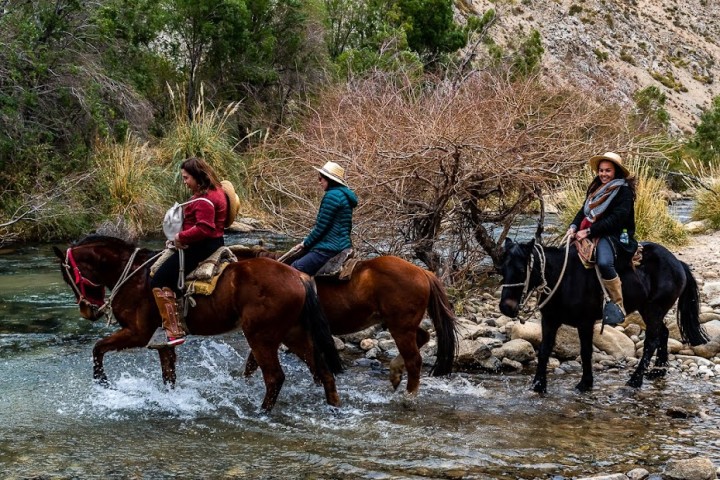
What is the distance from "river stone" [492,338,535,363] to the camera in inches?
347

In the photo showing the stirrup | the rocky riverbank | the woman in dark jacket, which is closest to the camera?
the stirrup

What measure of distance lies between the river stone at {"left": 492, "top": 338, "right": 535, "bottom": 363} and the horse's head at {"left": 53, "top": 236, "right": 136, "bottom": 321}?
421 centimetres

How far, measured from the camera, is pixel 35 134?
59.7 ft

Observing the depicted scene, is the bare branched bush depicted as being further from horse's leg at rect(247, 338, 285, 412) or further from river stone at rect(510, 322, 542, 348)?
horse's leg at rect(247, 338, 285, 412)

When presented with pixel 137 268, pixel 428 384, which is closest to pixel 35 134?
pixel 137 268

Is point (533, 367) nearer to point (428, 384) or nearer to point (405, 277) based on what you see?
point (428, 384)

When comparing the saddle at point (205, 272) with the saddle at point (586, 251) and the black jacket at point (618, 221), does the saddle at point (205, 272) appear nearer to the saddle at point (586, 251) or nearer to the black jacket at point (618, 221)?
the saddle at point (586, 251)

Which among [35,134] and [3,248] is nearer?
[3,248]

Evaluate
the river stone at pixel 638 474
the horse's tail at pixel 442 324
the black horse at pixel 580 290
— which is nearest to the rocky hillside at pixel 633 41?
the black horse at pixel 580 290

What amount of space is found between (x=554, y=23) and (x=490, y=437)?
6680 centimetres

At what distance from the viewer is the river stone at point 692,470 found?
17.4ft

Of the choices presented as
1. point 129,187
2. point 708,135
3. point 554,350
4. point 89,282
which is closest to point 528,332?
point 554,350

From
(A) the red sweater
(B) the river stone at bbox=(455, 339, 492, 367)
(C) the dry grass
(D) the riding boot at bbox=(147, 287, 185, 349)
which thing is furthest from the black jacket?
(C) the dry grass

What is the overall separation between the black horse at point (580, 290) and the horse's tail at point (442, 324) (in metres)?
0.53
